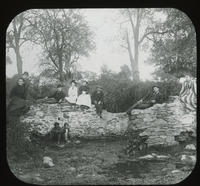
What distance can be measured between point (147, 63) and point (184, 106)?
53.0 inches

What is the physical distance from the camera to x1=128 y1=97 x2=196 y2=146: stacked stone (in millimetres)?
7875

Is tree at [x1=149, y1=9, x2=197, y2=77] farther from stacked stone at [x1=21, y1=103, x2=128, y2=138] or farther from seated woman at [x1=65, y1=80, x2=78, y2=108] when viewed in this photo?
seated woman at [x1=65, y1=80, x2=78, y2=108]

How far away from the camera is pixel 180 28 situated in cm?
805

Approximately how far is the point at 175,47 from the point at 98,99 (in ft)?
7.51

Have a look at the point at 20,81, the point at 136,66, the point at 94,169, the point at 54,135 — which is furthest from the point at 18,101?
the point at 136,66

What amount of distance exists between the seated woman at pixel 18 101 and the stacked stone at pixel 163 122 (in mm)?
2600

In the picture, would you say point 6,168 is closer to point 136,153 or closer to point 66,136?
point 66,136

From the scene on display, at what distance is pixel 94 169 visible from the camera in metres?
7.66

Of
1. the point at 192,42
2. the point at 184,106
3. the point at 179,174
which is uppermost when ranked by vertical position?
the point at 192,42

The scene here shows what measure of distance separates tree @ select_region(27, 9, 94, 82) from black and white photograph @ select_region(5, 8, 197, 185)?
24 mm

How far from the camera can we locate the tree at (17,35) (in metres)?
7.86

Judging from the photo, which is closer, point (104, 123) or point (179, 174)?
point (179, 174)

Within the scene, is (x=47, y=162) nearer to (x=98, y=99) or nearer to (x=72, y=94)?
(x=72, y=94)

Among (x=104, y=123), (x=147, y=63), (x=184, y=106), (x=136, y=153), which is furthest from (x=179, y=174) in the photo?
(x=147, y=63)
